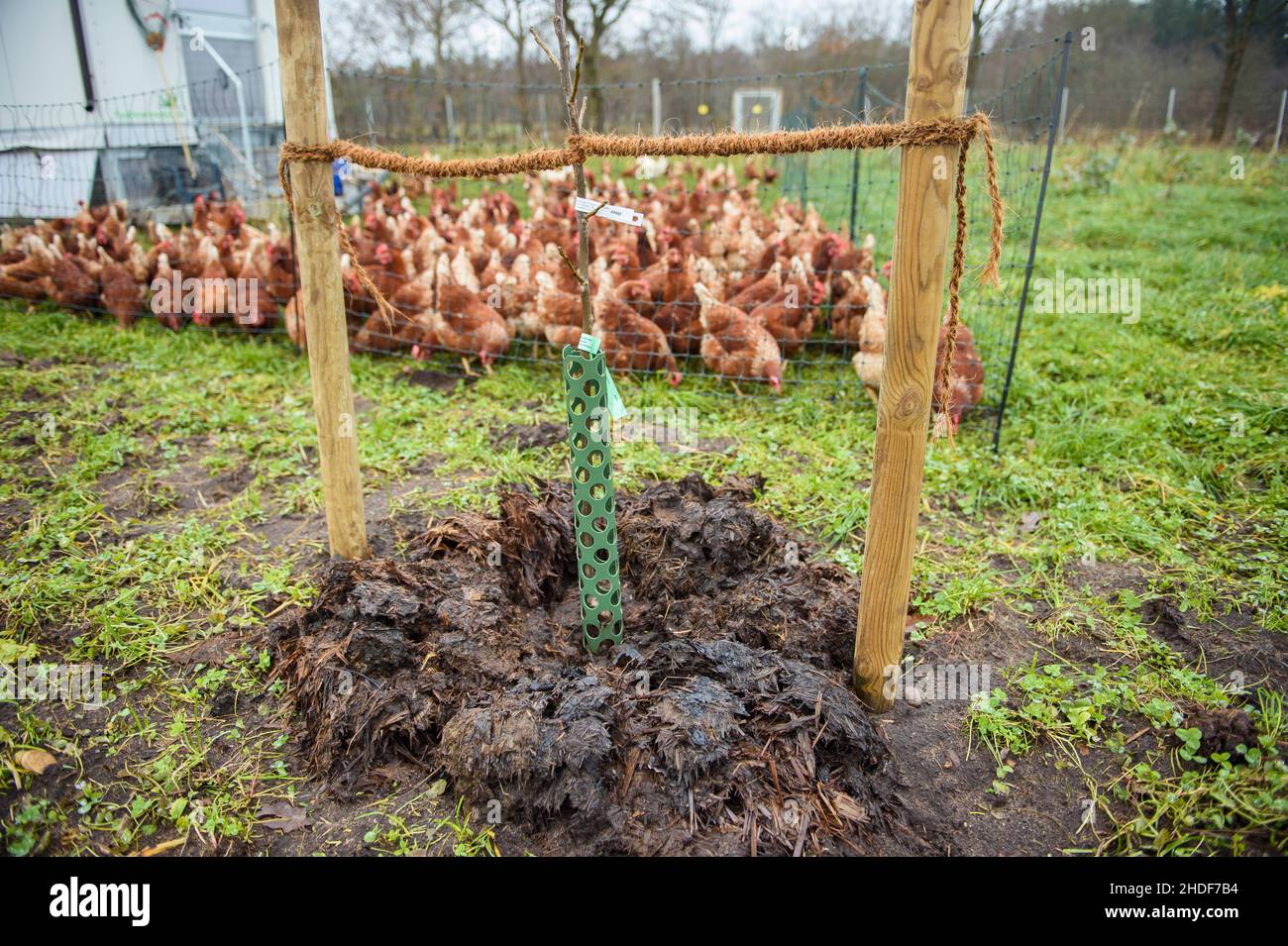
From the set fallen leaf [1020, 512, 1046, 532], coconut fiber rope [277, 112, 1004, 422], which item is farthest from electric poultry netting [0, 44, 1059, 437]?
coconut fiber rope [277, 112, 1004, 422]

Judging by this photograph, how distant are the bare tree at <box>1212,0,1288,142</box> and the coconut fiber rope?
48.7 ft

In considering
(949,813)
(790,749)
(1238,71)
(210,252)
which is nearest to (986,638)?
(949,813)

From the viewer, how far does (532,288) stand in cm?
568

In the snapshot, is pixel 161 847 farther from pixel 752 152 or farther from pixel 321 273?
pixel 752 152

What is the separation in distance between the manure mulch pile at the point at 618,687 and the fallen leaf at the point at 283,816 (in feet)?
0.39

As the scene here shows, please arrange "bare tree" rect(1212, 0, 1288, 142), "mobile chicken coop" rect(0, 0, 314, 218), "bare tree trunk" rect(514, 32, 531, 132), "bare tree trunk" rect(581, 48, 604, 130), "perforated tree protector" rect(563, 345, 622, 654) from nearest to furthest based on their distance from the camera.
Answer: "perforated tree protector" rect(563, 345, 622, 654) → "mobile chicken coop" rect(0, 0, 314, 218) → "bare tree" rect(1212, 0, 1288, 142) → "bare tree trunk" rect(581, 48, 604, 130) → "bare tree trunk" rect(514, 32, 531, 132)

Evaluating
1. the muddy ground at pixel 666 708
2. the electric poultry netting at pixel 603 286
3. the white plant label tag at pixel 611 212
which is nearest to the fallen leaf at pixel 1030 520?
the muddy ground at pixel 666 708

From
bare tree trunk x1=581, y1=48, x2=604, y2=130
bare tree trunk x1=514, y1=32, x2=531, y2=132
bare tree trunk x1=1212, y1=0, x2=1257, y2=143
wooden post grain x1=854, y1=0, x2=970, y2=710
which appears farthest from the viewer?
bare tree trunk x1=514, y1=32, x2=531, y2=132

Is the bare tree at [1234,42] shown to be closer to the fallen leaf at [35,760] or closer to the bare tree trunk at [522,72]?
the bare tree trunk at [522,72]

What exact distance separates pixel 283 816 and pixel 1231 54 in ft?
59.6

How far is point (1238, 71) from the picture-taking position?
1363 centimetres

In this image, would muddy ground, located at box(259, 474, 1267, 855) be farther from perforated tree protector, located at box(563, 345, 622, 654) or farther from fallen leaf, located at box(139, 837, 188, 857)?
fallen leaf, located at box(139, 837, 188, 857)

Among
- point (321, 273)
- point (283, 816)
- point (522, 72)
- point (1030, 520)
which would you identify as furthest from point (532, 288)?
point (522, 72)

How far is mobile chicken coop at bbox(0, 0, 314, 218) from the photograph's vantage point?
31.7 ft
